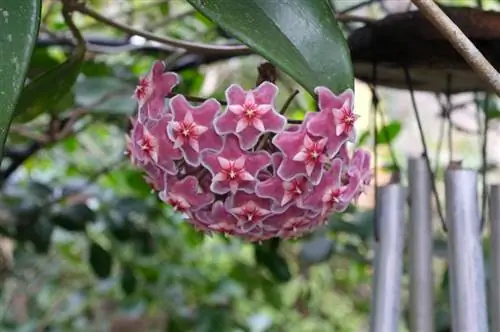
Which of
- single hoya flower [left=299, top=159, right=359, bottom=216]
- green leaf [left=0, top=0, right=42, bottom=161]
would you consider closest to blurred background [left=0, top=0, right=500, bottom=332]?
single hoya flower [left=299, top=159, right=359, bottom=216]

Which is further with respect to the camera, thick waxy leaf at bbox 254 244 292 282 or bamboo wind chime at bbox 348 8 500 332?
thick waxy leaf at bbox 254 244 292 282

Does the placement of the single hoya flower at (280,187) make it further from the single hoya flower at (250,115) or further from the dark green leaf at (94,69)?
the dark green leaf at (94,69)

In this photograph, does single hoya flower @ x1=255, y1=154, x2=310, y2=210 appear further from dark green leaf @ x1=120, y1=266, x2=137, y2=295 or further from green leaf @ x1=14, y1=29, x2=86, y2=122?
dark green leaf @ x1=120, y1=266, x2=137, y2=295

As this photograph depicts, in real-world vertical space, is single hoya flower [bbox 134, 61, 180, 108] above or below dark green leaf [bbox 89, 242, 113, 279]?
above

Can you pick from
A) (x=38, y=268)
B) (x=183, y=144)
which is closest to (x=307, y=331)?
(x=38, y=268)

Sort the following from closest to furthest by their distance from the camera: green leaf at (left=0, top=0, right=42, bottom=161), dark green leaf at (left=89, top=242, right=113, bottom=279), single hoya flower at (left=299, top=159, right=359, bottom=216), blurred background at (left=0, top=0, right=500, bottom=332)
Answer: green leaf at (left=0, top=0, right=42, bottom=161) < single hoya flower at (left=299, top=159, right=359, bottom=216) < blurred background at (left=0, top=0, right=500, bottom=332) < dark green leaf at (left=89, top=242, right=113, bottom=279)

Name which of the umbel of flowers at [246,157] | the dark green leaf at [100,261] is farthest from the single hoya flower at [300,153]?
the dark green leaf at [100,261]

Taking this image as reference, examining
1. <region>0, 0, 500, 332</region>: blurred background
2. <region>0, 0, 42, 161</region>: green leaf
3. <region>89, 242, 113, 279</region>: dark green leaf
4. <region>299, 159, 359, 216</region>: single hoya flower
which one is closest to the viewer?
<region>0, 0, 42, 161</region>: green leaf
